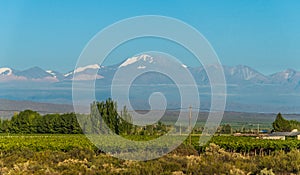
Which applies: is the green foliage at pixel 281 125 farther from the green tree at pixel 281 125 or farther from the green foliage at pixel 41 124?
the green foliage at pixel 41 124

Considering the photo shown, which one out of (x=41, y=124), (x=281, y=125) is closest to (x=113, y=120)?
(x=41, y=124)

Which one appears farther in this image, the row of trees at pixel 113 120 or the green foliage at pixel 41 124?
the green foliage at pixel 41 124

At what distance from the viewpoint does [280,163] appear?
1642 cm

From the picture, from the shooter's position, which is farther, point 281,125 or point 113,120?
point 281,125

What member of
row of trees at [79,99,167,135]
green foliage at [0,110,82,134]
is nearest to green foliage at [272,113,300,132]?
row of trees at [79,99,167,135]

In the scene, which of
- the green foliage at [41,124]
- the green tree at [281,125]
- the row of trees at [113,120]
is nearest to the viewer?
the row of trees at [113,120]

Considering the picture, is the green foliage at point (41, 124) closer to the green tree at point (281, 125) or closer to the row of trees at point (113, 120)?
the row of trees at point (113, 120)

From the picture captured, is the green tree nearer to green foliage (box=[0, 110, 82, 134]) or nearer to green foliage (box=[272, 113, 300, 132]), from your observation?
green foliage (box=[272, 113, 300, 132])

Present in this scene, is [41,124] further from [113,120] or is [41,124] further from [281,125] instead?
[281,125]

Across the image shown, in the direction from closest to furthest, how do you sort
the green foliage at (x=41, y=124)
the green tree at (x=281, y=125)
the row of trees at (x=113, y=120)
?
the row of trees at (x=113, y=120), the green tree at (x=281, y=125), the green foliage at (x=41, y=124)

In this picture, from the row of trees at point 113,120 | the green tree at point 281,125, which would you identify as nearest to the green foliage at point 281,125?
the green tree at point 281,125

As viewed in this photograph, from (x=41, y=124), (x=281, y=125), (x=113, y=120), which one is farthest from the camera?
(x=41, y=124)

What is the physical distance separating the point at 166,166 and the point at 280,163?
11.6ft

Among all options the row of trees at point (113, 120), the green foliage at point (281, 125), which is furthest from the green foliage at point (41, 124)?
the green foliage at point (281, 125)
